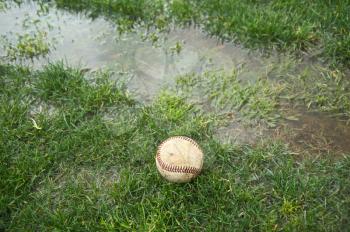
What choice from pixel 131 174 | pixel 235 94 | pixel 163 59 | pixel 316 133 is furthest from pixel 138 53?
pixel 316 133

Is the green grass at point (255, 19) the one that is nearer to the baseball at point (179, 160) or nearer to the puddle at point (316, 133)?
the puddle at point (316, 133)

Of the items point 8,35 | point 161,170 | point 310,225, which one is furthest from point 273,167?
point 8,35

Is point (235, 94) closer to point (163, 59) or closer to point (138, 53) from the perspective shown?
point (163, 59)

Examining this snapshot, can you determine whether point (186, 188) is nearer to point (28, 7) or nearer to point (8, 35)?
point (8, 35)

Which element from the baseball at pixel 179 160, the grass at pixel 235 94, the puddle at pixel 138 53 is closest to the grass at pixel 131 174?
the baseball at pixel 179 160

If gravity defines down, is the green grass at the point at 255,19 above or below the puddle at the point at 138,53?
above

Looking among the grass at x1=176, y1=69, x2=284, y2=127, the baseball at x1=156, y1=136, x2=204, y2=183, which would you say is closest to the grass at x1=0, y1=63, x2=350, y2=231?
the baseball at x1=156, y1=136, x2=204, y2=183
